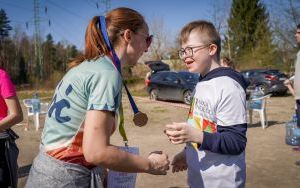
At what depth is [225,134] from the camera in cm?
217

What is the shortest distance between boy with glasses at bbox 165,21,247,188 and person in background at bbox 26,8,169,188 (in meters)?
0.33

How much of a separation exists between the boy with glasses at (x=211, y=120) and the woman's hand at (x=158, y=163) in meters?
0.16

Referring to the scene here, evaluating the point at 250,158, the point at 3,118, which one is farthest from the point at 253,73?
the point at 3,118

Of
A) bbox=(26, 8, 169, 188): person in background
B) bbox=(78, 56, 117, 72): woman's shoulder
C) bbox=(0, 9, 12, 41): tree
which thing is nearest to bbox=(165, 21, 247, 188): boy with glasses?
bbox=(26, 8, 169, 188): person in background

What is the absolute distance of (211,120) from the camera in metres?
2.30

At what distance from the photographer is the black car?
717 inches

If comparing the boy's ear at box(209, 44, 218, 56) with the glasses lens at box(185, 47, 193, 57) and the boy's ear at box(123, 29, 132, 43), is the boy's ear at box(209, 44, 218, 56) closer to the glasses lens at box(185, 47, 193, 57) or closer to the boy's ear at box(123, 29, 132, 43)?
the glasses lens at box(185, 47, 193, 57)

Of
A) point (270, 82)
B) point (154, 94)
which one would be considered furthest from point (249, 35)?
point (154, 94)

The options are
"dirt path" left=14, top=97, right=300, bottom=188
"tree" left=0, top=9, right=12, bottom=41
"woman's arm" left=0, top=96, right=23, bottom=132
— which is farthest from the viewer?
"tree" left=0, top=9, right=12, bottom=41

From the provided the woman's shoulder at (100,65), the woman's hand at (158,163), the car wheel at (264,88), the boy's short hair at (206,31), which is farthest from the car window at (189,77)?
the woman's shoulder at (100,65)

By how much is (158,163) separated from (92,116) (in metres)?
0.44

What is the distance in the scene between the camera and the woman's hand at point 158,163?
Answer: 75.9 inches

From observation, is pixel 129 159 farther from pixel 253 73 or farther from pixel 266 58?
pixel 266 58

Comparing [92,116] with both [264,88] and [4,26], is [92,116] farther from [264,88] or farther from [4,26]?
[4,26]
